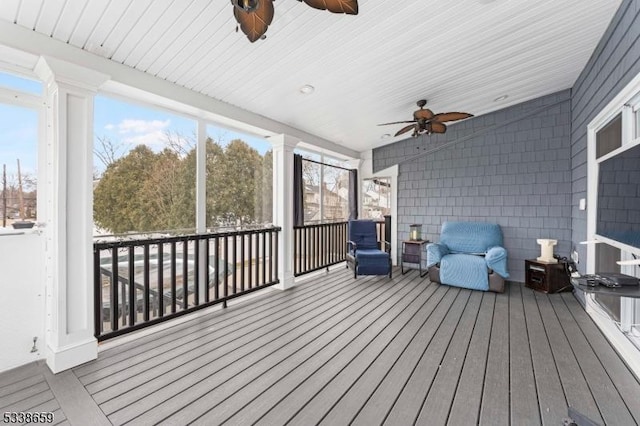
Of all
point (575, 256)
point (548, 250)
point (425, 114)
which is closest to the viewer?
point (425, 114)

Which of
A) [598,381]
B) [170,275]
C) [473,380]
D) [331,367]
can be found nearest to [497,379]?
[473,380]

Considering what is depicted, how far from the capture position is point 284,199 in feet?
14.3

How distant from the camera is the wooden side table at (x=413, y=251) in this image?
5.29m

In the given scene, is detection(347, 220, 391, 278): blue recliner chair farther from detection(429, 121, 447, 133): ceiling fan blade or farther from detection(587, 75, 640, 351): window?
detection(587, 75, 640, 351): window

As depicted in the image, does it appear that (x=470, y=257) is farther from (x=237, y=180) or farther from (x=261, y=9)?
(x=261, y=9)

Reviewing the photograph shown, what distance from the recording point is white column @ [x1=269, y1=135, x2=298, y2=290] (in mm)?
4336

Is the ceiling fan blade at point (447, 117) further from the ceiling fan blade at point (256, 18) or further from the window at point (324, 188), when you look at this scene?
the ceiling fan blade at point (256, 18)

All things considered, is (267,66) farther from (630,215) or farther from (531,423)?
(531,423)

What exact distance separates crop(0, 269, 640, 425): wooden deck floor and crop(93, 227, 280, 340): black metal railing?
0.25 metres

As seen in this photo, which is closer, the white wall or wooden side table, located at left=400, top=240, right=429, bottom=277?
the white wall

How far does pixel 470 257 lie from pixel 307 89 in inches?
134

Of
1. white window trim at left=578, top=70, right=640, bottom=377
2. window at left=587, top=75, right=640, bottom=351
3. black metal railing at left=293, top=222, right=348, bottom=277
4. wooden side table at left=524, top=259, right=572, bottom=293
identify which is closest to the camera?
window at left=587, top=75, right=640, bottom=351

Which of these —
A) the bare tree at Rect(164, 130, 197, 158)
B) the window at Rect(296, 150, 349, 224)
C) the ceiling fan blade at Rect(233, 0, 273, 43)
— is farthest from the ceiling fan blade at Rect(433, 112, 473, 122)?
the bare tree at Rect(164, 130, 197, 158)

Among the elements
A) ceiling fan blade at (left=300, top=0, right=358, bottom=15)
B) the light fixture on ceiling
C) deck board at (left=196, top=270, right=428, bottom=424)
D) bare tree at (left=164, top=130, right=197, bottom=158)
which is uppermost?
the light fixture on ceiling
